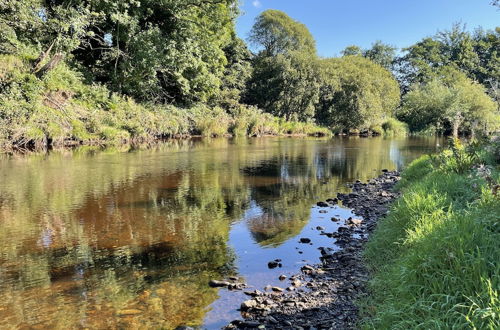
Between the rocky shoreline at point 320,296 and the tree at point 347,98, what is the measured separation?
54085 millimetres

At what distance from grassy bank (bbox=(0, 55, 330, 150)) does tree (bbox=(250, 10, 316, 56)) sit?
29.6 metres

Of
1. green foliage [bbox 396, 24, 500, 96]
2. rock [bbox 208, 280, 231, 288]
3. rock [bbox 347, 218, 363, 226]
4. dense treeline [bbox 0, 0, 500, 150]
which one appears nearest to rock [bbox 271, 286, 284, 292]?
rock [bbox 208, 280, 231, 288]

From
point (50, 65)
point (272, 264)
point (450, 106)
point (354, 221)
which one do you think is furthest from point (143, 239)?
point (450, 106)

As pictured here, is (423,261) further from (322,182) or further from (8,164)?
(8,164)

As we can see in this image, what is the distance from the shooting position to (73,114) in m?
27.5

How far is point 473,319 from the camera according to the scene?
318 cm

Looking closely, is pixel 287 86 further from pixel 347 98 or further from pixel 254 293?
pixel 254 293

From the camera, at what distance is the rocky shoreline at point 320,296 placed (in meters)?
4.78

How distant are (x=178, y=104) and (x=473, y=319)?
3958cm

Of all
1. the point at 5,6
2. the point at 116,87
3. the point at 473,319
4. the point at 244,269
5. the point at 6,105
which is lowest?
the point at 244,269

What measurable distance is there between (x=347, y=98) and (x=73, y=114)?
1729 inches

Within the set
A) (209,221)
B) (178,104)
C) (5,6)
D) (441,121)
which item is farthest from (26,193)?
(441,121)

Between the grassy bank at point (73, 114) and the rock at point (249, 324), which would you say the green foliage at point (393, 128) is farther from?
the rock at point (249, 324)

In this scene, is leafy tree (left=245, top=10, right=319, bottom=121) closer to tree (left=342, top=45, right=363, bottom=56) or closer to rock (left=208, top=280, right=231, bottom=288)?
tree (left=342, top=45, right=363, bottom=56)
